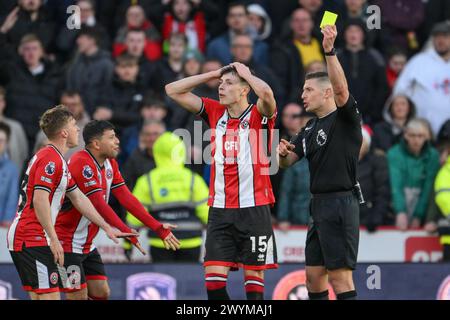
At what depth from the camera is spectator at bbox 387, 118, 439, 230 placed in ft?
50.4

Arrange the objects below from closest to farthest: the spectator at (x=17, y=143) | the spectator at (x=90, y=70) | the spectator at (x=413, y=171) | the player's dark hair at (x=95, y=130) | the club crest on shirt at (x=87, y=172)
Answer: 1. the club crest on shirt at (x=87, y=172)
2. the player's dark hair at (x=95, y=130)
3. the spectator at (x=413, y=171)
4. the spectator at (x=17, y=143)
5. the spectator at (x=90, y=70)

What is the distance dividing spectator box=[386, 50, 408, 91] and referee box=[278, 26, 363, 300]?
613 centimetres

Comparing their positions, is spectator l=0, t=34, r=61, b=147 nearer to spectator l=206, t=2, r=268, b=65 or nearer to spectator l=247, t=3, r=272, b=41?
spectator l=206, t=2, r=268, b=65

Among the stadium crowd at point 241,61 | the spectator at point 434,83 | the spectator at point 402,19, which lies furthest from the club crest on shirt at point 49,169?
the spectator at point 402,19

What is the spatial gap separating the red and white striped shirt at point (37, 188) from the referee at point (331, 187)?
81.1 inches

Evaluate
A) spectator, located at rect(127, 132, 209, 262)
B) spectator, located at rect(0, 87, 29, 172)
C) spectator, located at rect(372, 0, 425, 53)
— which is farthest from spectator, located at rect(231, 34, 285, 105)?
spectator, located at rect(0, 87, 29, 172)

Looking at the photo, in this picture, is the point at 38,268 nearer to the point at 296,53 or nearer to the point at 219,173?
the point at 219,173

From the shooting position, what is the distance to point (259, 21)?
1766 cm

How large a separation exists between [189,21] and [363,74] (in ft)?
8.94

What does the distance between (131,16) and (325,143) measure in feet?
22.1

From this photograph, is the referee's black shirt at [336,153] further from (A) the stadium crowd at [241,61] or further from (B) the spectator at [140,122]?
(B) the spectator at [140,122]

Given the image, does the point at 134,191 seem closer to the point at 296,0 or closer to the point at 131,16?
the point at 131,16

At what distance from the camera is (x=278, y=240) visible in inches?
590

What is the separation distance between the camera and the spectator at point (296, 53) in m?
16.9
